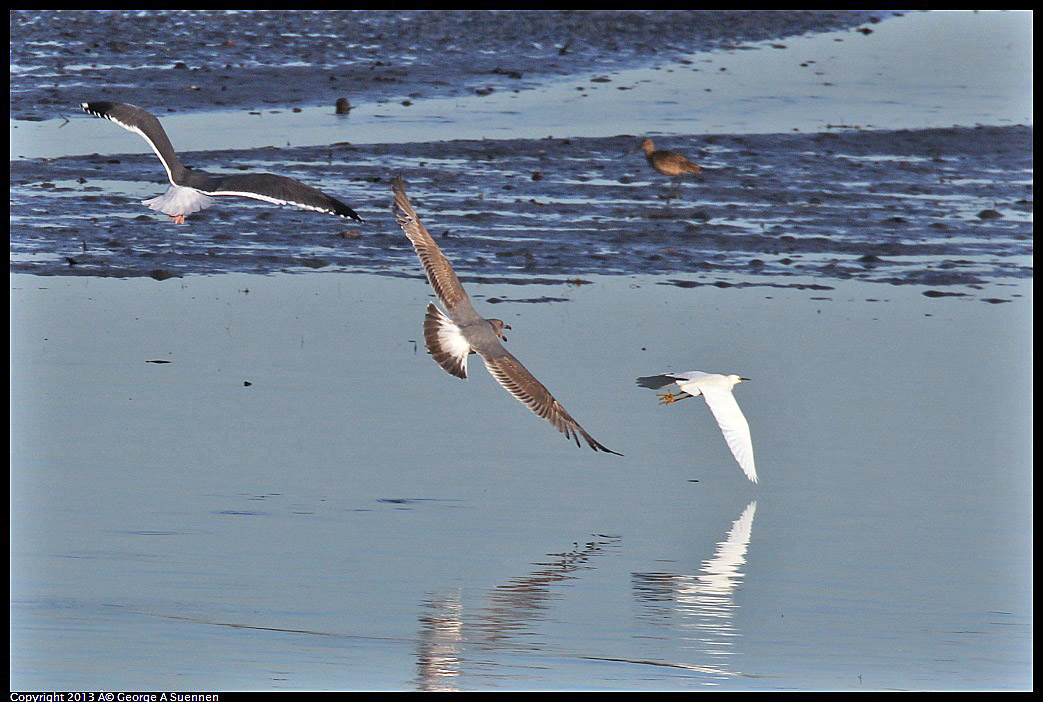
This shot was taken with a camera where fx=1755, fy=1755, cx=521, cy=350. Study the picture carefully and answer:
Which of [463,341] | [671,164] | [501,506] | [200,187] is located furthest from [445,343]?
[671,164]

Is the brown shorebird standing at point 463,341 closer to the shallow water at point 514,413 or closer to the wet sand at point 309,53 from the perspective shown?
the shallow water at point 514,413

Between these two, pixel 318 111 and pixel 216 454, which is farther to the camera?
pixel 318 111

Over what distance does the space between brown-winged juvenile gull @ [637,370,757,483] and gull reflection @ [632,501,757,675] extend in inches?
25.3

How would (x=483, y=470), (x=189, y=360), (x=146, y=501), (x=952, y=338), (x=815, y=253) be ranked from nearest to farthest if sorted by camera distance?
(x=146, y=501)
(x=483, y=470)
(x=189, y=360)
(x=952, y=338)
(x=815, y=253)

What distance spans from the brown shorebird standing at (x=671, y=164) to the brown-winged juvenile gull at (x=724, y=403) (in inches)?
263

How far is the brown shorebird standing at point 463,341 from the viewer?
23.8 ft

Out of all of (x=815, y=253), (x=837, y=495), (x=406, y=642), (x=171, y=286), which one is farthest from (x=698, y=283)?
(x=406, y=642)

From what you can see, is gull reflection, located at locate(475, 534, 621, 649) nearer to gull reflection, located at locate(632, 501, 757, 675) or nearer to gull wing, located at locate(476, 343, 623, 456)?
gull reflection, located at locate(632, 501, 757, 675)

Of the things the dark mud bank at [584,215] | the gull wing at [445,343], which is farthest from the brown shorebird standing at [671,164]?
the gull wing at [445,343]

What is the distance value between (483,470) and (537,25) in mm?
14906

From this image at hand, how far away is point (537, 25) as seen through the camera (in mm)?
21406

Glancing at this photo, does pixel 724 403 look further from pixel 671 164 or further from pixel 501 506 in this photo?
pixel 671 164

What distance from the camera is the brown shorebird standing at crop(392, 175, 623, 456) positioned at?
727cm

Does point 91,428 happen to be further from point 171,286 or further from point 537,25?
point 537,25
